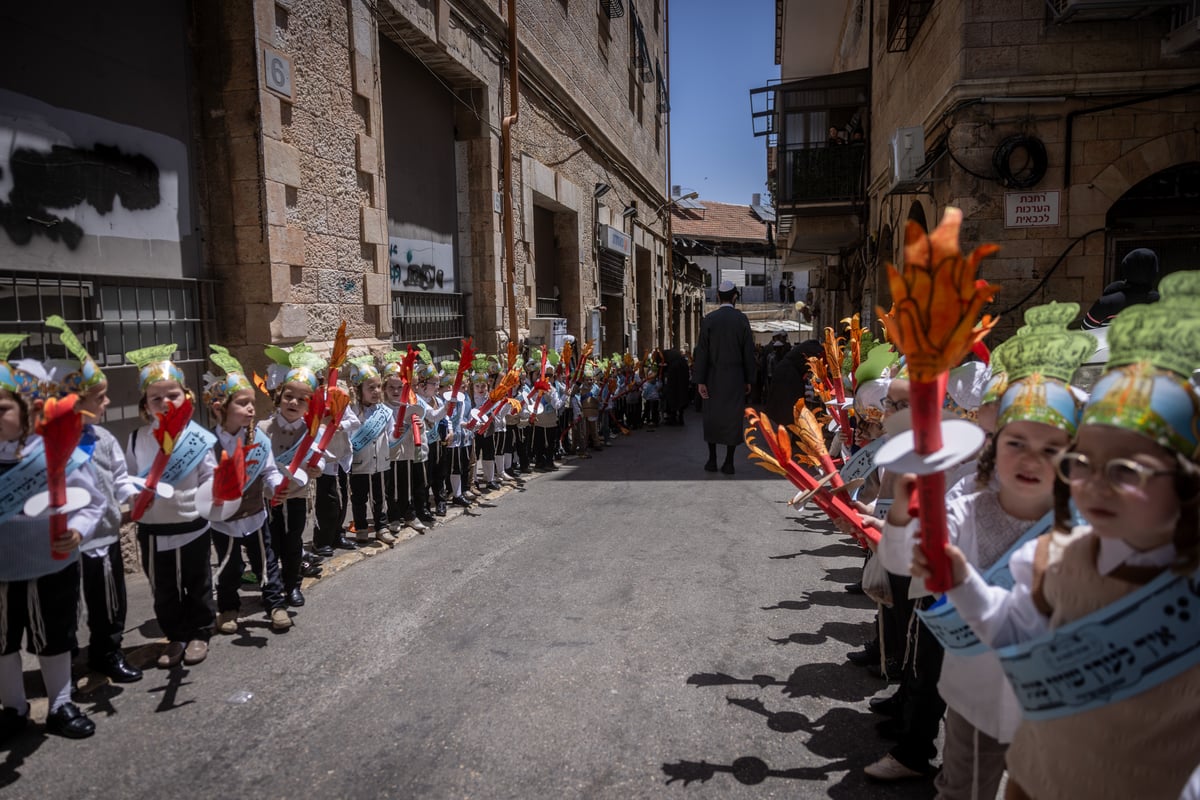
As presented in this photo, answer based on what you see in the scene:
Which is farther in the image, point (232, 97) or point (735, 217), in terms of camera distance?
point (735, 217)

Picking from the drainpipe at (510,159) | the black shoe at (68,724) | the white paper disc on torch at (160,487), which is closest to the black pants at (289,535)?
the white paper disc on torch at (160,487)

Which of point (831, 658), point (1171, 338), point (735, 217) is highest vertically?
point (735, 217)


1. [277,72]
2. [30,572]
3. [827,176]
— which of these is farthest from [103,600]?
[827,176]

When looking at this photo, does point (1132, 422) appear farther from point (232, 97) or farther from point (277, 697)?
point (232, 97)

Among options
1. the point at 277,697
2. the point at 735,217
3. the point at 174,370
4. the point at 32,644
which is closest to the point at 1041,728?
the point at 277,697

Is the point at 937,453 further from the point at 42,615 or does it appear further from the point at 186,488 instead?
the point at 186,488

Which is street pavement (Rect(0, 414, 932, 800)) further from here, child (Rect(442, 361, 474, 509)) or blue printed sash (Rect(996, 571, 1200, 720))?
child (Rect(442, 361, 474, 509))

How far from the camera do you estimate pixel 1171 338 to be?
1491mm

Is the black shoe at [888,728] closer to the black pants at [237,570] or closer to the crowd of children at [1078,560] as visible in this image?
the crowd of children at [1078,560]

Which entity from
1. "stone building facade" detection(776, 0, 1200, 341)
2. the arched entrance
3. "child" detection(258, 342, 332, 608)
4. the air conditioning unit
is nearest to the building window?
"stone building facade" detection(776, 0, 1200, 341)

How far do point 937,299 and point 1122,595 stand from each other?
0.74m

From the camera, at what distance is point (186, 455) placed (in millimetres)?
3877

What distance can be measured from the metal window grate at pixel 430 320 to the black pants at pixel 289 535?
16.3ft

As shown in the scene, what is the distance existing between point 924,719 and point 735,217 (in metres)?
43.6
